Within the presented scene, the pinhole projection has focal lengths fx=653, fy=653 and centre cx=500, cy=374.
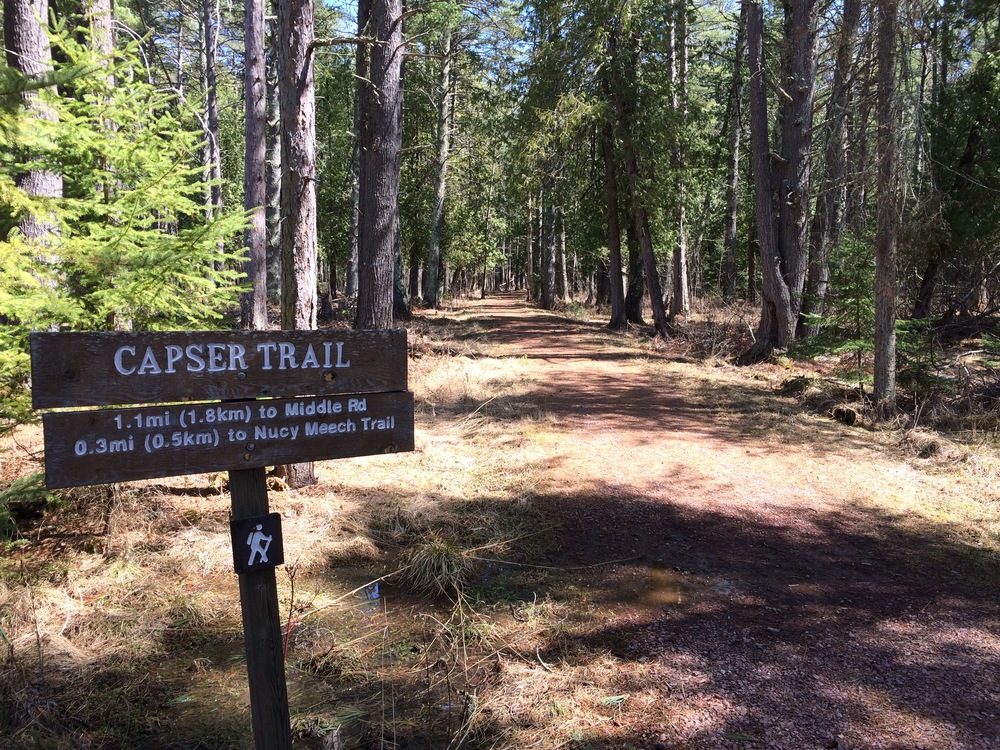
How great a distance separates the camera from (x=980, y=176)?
51.6 feet

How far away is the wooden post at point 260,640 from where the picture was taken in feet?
8.64

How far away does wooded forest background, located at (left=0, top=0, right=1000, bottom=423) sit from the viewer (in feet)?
16.9

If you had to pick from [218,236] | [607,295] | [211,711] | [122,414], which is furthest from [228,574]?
[607,295]

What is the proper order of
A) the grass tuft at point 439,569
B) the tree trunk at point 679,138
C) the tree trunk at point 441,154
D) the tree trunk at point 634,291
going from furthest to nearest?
the tree trunk at point 441,154 → the tree trunk at point 634,291 → the tree trunk at point 679,138 → the grass tuft at point 439,569

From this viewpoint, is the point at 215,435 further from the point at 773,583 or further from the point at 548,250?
the point at 548,250

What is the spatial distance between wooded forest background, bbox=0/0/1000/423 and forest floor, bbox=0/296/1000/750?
5.33 ft

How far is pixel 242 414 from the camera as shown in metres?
2.57

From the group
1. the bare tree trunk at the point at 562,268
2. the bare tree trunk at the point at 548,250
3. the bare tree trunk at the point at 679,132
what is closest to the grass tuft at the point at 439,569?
the bare tree trunk at the point at 679,132

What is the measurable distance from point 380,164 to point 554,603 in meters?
7.08

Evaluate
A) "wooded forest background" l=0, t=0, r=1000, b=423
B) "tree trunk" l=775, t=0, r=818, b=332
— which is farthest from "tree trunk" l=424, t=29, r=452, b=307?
"tree trunk" l=775, t=0, r=818, b=332

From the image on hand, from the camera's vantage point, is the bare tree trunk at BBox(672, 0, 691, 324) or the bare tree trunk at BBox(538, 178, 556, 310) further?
the bare tree trunk at BBox(538, 178, 556, 310)

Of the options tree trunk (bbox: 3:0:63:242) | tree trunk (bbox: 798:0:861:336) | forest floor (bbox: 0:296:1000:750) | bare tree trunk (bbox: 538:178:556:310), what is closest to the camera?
forest floor (bbox: 0:296:1000:750)

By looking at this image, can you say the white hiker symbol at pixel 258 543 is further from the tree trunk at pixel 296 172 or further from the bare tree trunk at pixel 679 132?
the bare tree trunk at pixel 679 132

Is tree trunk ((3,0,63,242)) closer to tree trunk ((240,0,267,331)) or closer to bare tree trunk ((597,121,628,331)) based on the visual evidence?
tree trunk ((240,0,267,331))
